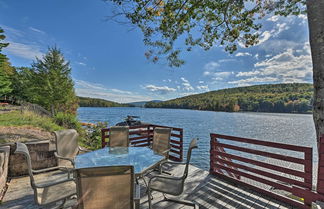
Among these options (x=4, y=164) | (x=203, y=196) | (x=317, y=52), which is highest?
(x=317, y=52)

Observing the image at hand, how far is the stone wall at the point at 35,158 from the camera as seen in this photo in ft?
9.95

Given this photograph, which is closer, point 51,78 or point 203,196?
point 203,196

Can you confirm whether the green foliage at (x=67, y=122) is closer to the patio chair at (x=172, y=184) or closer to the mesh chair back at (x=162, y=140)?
the mesh chair back at (x=162, y=140)

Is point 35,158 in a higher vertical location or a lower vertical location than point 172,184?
lower

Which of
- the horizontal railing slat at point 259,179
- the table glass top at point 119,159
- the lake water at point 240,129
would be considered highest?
the table glass top at point 119,159

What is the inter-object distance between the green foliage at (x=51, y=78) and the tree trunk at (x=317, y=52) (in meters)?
12.3

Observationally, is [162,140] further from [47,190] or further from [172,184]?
[47,190]

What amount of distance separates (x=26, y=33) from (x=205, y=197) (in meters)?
10.6

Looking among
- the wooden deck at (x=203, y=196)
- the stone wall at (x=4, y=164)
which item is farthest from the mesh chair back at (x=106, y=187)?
the stone wall at (x=4, y=164)

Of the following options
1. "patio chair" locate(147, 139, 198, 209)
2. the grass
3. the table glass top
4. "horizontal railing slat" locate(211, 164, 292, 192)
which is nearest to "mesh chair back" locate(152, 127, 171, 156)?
the table glass top

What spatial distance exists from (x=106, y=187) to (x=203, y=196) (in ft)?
6.64

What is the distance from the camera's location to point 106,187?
3.92 ft

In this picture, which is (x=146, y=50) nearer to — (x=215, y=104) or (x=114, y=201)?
(x=114, y=201)

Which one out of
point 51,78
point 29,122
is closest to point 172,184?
point 29,122
